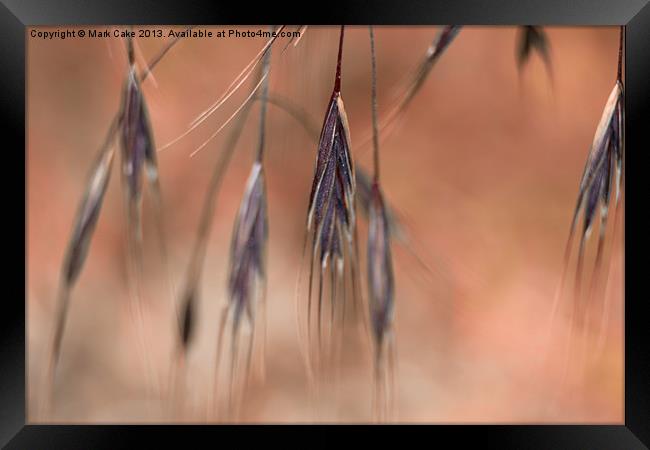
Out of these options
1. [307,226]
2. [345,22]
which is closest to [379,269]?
[307,226]

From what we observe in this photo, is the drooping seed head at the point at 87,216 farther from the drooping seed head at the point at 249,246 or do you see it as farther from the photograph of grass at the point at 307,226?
the drooping seed head at the point at 249,246

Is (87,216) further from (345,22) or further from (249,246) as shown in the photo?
(345,22)

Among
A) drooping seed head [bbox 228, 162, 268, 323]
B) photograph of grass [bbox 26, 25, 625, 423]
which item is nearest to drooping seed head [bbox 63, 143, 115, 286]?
photograph of grass [bbox 26, 25, 625, 423]

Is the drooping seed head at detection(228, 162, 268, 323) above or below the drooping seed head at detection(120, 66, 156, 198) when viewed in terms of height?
below

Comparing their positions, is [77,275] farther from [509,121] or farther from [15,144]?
[509,121]

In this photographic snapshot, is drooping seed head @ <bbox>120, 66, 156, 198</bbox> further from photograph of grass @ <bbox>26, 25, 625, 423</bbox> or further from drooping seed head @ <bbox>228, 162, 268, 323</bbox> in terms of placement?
drooping seed head @ <bbox>228, 162, 268, 323</bbox>
